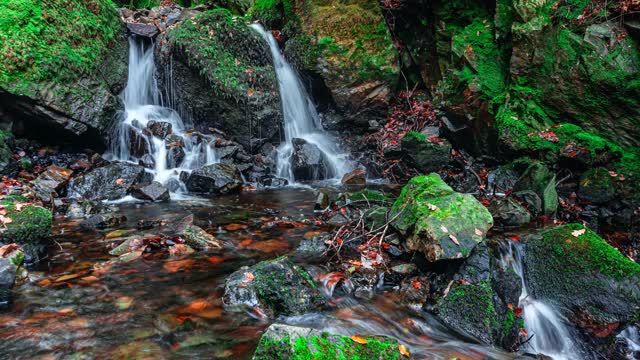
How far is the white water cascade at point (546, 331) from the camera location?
13.1ft

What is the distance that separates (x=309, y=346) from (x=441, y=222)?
2.54 m

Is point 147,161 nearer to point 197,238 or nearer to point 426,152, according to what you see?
point 197,238

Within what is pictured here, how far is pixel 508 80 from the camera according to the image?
8.51 metres

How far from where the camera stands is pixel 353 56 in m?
11.5

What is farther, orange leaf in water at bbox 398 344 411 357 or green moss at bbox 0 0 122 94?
green moss at bbox 0 0 122 94

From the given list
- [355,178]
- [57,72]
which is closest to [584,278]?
[355,178]

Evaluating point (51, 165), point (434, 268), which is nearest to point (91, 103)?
point (51, 165)

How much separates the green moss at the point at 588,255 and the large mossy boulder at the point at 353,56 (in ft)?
25.2

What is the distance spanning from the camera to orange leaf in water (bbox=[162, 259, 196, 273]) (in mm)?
4543

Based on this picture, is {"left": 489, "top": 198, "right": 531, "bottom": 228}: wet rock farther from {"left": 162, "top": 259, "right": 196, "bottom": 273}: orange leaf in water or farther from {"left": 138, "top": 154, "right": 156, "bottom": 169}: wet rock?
{"left": 138, "top": 154, "right": 156, "bottom": 169}: wet rock

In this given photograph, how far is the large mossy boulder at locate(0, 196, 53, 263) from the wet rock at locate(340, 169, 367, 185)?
6687 millimetres

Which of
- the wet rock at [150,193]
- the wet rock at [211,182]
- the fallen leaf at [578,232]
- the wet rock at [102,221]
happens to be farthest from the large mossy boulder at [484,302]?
the wet rock at [150,193]

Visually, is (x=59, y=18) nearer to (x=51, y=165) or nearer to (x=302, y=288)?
(x=51, y=165)

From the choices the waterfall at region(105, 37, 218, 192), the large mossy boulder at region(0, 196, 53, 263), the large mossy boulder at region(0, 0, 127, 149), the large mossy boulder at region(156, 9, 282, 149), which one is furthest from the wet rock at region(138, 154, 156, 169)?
the large mossy boulder at region(0, 196, 53, 263)
